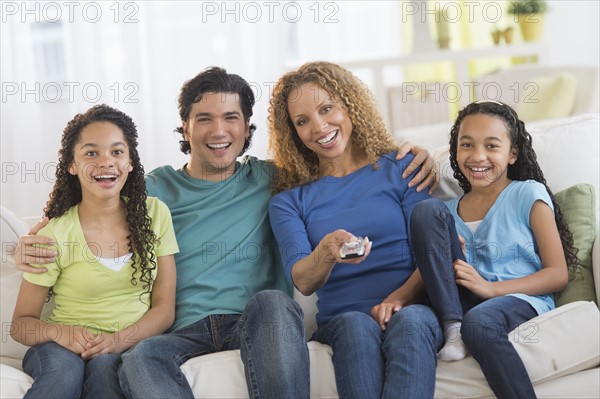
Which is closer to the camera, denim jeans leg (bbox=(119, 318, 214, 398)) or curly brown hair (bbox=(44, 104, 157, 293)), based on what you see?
denim jeans leg (bbox=(119, 318, 214, 398))

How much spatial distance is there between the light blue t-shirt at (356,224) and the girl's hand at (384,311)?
54 millimetres

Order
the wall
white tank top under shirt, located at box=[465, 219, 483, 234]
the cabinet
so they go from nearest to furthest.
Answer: white tank top under shirt, located at box=[465, 219, 483, 234] < the wall < the cabinet

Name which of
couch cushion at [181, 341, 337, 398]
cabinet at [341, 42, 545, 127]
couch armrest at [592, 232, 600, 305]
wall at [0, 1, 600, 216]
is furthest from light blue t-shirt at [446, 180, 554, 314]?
cabinet at [341, 42, 545, 127]

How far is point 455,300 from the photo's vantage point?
68.5 inches

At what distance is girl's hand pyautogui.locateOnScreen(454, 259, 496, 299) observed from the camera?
5.78 ft

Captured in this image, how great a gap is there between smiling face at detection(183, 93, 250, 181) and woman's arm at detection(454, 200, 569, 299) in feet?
2.06

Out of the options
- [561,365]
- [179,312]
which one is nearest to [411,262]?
[561,365]

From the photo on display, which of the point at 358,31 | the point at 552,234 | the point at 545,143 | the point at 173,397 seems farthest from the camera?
the point at 358,31

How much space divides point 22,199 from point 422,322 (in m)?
2.32

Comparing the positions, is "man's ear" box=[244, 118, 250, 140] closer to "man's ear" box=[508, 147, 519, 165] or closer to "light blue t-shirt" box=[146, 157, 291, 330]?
"light blue t-shirt" box=[146, 157, 291, 330]

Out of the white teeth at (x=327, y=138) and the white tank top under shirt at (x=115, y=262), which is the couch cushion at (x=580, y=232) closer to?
the white teeth at (x=327, y=138)

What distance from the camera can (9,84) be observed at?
11.1 ft

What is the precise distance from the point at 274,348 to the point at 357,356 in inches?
6.4

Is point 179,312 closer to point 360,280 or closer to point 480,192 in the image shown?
point 360,280
